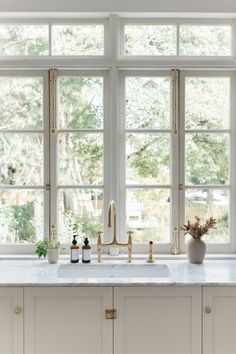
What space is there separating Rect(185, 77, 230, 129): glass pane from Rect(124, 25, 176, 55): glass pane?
0.31m

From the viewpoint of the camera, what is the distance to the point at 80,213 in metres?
3.19

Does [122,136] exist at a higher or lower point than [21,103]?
lower

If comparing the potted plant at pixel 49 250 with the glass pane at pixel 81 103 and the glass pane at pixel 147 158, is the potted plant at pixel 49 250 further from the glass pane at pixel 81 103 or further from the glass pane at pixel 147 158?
the glass pane at pixel 81 103

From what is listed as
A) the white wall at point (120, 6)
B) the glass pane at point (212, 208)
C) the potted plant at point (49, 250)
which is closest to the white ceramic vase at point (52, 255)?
the potted plant at point (49, 250)

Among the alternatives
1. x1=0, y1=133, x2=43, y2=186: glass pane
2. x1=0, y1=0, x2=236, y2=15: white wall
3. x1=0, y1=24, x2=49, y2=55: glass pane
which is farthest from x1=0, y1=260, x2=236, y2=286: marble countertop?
x1=0, y1=0, x2=236, y2=15: white wall

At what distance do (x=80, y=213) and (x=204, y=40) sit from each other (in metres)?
1.59

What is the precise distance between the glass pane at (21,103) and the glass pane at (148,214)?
90 cm

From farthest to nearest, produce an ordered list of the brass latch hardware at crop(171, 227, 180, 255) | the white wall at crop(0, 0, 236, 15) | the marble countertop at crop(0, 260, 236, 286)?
the brass latch hardware at crop(171, 227, 180, 255) → the white wall at crop(0, 0, 236, 15) → the marble countertop at crop(0, 260, 236, 286)

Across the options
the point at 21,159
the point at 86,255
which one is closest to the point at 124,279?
the point at 86,255

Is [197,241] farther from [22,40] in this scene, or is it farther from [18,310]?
[22,40]

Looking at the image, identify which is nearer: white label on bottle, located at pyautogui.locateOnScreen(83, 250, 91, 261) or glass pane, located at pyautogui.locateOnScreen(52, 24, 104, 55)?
white label on bottle, located at pyautogui.locateOnScreen(83, 250, 91, 261)

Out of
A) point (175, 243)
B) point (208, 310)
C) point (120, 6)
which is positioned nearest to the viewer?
point (208, 310)

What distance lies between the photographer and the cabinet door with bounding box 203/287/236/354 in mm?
2463

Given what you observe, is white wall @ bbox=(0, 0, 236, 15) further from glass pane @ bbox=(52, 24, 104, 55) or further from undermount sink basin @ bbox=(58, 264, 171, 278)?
undermount sink basin @ bbox=(58, 264, 171, 278)
